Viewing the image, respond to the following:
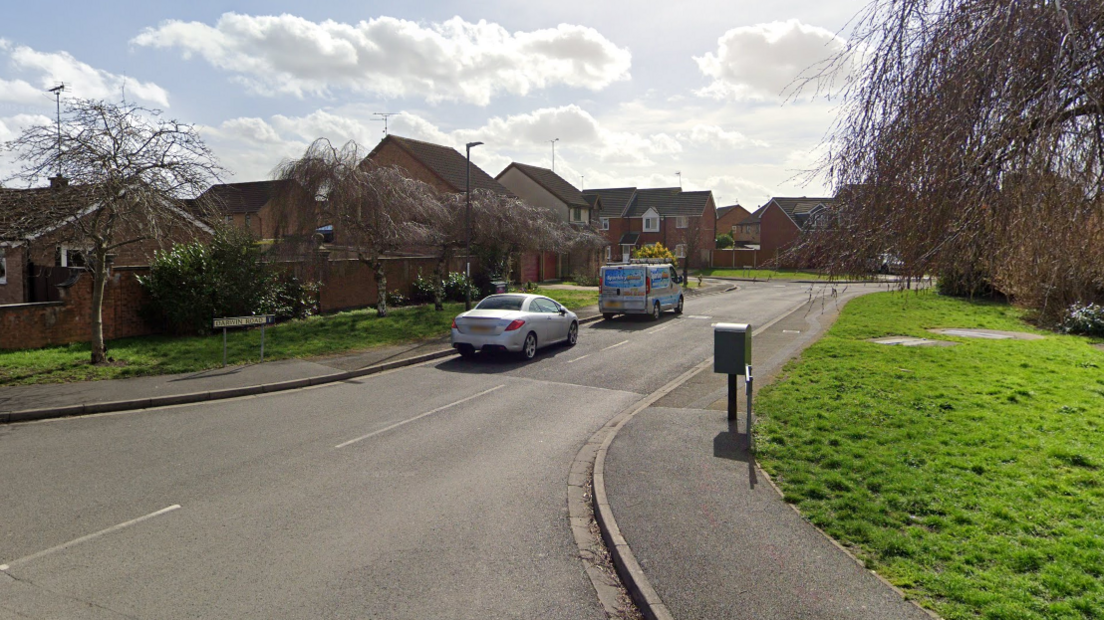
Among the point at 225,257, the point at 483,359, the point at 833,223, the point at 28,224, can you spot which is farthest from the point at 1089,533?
the point at 225,257

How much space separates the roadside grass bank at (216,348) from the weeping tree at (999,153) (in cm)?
1262

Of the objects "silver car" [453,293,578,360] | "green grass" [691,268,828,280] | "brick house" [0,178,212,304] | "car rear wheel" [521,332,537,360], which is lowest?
"car rear wheel" [521,332,537,360]

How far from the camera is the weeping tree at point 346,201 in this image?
19.0 metres

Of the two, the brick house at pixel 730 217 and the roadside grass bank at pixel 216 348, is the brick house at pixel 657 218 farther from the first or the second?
the roadside grass bank at pixel 216 348

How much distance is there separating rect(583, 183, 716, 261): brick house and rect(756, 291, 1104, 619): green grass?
55.4 meters

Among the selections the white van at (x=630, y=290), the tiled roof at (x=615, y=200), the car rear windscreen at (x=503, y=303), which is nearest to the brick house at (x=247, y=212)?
the car rear windscreen at (x=503, y=303)

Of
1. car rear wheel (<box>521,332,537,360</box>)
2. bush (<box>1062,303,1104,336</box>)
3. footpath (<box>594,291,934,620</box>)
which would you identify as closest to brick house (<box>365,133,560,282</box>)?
car rear wheel (<box>521,332,537,360</box>)

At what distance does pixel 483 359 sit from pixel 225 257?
7.13 metres

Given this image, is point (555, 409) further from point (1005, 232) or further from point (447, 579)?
point (1005, 232)

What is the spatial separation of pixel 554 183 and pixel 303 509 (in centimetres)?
4958

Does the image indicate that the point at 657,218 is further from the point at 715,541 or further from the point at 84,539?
the point at 84,539

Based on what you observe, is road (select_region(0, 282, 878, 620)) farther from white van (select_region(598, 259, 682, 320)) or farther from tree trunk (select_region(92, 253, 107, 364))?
white van (select_region(598, 259, 682, 320))

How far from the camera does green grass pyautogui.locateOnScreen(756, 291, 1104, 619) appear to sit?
179 inches

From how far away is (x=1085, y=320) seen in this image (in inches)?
736
